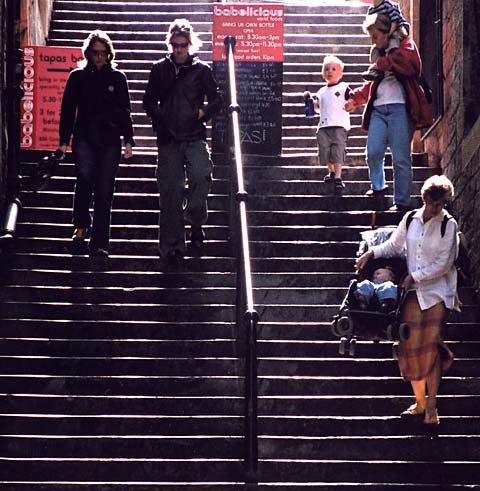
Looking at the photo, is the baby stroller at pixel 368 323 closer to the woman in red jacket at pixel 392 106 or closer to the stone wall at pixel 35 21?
the woman in red jacket at pixel 392 106

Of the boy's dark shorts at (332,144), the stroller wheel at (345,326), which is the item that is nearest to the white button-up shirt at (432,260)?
the stroller wheel at (345,326)

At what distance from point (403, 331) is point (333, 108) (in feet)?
14.9

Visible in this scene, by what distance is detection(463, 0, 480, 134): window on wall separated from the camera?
13836 millimetres

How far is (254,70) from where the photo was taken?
16656 mm

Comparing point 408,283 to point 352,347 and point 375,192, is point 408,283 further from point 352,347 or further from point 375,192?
point 375,192

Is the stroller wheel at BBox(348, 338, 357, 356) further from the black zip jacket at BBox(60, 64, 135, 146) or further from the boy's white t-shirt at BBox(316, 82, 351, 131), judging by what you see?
the boy's white t-shirt at BBox(316, 82, 351, 131)

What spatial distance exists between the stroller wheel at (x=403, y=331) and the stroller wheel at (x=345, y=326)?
311 millimetres

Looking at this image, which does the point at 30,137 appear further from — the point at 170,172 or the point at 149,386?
the point at 149,386

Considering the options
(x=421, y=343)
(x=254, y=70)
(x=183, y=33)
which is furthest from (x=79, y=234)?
(x=254, y=70)

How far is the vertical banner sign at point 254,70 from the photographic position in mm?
15930

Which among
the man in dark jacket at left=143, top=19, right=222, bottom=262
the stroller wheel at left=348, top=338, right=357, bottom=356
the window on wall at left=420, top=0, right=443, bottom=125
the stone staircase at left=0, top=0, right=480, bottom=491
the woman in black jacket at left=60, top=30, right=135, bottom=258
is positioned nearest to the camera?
the stone staircase at left=0, top=0, right=480, bottom=491

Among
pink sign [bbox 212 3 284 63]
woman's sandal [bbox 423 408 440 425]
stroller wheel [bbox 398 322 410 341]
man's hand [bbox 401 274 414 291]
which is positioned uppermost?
pink sign [bbox 212 3 284 63]

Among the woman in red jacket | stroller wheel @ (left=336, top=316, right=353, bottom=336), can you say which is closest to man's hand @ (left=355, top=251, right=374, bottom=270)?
stroller wheel @ (left=336, top=316, right=353, bottom=336)

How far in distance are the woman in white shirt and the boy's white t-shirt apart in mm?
3917
